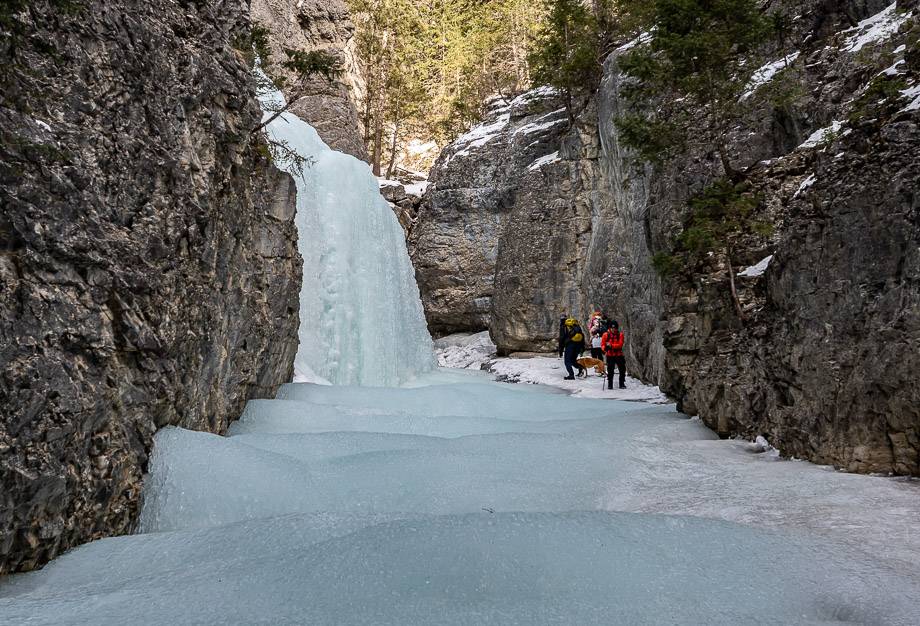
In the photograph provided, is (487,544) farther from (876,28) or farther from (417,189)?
(417,189)

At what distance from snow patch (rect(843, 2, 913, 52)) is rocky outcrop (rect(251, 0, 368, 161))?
19572 mm

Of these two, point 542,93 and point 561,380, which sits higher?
point 542,93

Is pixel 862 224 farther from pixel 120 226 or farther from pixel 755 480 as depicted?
pixel 120 226

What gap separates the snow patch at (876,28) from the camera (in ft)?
21.6

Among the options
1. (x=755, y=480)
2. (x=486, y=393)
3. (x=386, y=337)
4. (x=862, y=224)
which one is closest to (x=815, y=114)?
(x=862, y=224)

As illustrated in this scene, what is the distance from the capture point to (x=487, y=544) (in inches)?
122

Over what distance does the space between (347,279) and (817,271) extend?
11.9 metres

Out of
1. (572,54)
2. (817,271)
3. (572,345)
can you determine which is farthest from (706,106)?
(572,54)

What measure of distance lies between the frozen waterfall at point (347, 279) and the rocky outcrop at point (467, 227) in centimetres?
729

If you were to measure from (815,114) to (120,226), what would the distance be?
8.56 m

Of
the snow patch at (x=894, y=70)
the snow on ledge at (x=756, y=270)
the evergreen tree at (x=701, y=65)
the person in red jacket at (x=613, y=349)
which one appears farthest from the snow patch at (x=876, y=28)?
the person in red jacket at (x=613, y=349)

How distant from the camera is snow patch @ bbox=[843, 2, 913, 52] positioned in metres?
6.59

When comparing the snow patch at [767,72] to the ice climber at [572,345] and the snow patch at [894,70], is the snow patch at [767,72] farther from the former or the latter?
the ice climber at [572,345]

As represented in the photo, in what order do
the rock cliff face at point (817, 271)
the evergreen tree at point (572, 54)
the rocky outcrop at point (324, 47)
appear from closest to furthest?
1. the rock cliff face at point (817, 271)
2. the evergreen tree at point (572, 54)
3. the rocky outcrop at point (324, 47)
